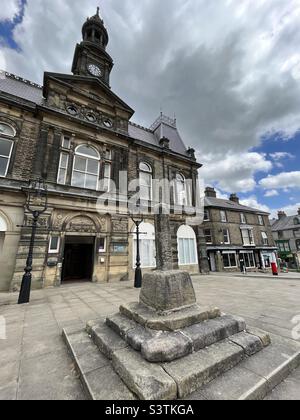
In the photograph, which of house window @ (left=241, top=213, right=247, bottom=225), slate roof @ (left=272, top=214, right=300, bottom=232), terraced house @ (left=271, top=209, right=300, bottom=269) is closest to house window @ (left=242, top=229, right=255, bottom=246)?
house window @ (left=241, top=213, right=247, bottom=225)

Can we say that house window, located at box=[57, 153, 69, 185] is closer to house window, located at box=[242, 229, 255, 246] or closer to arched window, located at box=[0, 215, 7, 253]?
arched window, located at box=[0, 215, 7, 253]

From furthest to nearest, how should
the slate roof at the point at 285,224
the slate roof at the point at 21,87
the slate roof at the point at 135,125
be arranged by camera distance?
the slate roof at the point at 285,224 → the slate roof at the point at 135,125 → the slate roof at the point at 21,87

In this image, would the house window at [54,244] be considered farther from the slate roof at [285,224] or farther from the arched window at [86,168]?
the slate roof at [285,224]

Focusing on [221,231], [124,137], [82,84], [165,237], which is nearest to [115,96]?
[82,84]

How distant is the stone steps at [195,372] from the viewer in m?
1.88

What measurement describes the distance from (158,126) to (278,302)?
18.9 meters

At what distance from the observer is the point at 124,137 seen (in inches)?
542

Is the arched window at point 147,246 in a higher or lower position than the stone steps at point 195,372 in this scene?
higher

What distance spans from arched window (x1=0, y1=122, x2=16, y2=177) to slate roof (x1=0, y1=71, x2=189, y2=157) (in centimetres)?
212

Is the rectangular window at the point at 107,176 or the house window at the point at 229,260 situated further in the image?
the house window at the point at 229,260

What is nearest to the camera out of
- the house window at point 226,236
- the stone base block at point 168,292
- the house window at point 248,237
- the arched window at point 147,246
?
the stone base block at point 168,292

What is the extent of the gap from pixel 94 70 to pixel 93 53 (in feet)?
5.21

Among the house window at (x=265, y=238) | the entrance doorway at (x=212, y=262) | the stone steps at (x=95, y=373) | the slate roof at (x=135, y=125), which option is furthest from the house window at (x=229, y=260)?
the stone steps at (x=95, y=373)

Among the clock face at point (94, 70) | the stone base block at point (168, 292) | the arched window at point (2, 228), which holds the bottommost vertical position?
the stone base block at point (168, 292)
